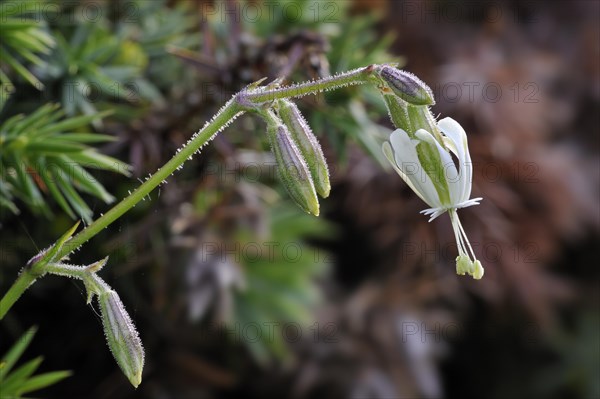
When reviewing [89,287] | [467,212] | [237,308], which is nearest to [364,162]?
[467,212]

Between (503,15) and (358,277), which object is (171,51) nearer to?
(358,277)

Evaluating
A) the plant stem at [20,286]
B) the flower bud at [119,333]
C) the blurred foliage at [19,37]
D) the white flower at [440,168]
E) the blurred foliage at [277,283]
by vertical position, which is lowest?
the blurred foliage at [277,283]

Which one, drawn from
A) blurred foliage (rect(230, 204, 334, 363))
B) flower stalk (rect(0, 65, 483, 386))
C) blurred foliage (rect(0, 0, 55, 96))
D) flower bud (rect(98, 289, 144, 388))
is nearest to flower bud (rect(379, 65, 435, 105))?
flower stalk (rect(0, 65, 483, 386))

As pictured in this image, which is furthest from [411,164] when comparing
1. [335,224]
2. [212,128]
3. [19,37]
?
[335,224]

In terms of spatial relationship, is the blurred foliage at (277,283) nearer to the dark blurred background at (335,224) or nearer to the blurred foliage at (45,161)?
the dark blurred background at (335,224)

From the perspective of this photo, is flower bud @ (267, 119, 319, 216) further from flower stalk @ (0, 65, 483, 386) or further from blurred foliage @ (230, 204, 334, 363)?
blurred foliage @ (230, 204, 334, 363)

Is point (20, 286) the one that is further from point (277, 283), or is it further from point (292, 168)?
point (277, 283)

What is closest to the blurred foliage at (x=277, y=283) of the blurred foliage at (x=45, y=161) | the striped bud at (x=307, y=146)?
the blurred foliage at (x=45, y=161)
